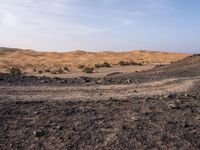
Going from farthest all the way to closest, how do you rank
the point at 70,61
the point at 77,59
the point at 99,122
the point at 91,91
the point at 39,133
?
1. the point at 77,59
2. the point at 70,61
3. the point at 91,91
4. the point at 99,122
5. the point at 39,133

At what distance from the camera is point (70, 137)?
8.72m

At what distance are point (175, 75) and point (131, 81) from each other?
4038 millimetres

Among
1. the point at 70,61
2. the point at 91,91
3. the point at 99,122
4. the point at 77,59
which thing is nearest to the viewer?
the point at 99,122

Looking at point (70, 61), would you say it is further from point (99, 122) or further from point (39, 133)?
point (39, 133)

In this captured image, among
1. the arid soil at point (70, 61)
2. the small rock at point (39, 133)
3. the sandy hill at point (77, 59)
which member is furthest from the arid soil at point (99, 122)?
the sandy hill at point (77, 59)

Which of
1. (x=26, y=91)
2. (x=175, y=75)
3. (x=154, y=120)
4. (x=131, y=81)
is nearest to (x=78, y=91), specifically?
(x=26, y=91)

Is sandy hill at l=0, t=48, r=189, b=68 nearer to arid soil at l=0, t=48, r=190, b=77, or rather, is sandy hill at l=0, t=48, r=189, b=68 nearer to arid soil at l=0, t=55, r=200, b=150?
arid soil at l=0, t=48, r=190, b=77

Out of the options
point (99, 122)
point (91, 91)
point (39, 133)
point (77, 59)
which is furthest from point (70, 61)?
point (39, 133)

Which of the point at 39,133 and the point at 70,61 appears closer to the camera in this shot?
the point at 39,133

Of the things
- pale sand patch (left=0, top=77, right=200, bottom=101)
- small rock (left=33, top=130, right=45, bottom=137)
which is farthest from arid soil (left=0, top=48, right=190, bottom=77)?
small rock (left=33, top=130, right=45, bottom=137)

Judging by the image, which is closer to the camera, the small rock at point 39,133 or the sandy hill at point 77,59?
the small rock at point 39,133

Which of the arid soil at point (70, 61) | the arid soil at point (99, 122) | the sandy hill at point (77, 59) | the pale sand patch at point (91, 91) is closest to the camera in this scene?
the arid soil at point (99, 122)

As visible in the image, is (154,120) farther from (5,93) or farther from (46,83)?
(46,83)

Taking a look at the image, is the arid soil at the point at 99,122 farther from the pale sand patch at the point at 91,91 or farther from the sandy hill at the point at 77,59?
the sandy hill at the point at 77,59
